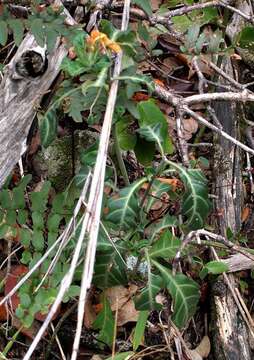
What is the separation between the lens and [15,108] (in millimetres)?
2115

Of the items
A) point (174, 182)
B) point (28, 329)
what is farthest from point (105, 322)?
point (174, 182)

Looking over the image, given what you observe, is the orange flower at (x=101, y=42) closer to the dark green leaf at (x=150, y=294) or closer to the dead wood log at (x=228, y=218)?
the dark green leaf at (x=150, y=294)

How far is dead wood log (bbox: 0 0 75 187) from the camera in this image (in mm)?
2096

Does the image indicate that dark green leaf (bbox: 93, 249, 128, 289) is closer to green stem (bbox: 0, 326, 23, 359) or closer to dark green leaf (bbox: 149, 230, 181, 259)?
dark green leaf (bbox: 149, 230, 181, 259)

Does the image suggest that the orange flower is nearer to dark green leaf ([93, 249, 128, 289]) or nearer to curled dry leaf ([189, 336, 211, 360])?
dark green leaf ([93, 249, 128, 289])

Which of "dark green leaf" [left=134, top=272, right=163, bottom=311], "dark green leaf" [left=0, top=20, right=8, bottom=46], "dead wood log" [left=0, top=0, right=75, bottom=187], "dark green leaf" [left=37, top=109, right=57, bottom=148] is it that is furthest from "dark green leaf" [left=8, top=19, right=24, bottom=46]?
"dark green leaf" [left=134, top=272, right=163, bottom=311]

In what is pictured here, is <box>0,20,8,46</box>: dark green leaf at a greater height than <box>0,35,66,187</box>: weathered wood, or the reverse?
<box>0,20,8,46</box>: dark green leaf

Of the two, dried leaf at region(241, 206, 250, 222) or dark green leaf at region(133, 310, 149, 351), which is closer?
dark green leaf at region(133, 310, 149, 351)

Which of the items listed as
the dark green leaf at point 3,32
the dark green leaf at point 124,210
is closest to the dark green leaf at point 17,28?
the dark green leaf at point 3,32

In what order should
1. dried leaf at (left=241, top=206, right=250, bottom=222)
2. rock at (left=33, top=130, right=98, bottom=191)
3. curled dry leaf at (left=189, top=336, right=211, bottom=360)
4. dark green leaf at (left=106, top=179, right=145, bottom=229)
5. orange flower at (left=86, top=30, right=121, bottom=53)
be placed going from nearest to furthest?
orange flower at (left=86, top=30, right=121, bottom=53) < dark green leaf at (left=106, top=179, right=145, bottom=229) < curled dry leaf at (left=189, top=336, right=211, bottom=360) < rock at (left=33, top=130, right=98, bottom=191) < dried leaf at (left=241, top=206, right=250, bottom=222)

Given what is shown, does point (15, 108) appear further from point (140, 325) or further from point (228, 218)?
point (228, 218)

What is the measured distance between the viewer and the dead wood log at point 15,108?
2.10 metres

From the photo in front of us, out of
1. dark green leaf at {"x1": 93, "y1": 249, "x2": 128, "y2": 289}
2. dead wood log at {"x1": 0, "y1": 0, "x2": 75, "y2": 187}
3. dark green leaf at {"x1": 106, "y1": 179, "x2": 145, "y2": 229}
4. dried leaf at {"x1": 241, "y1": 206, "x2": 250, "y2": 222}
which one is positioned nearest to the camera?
dark green leaf at {"x1": 106, "y1": 179, "x2": 145, "y2": 229}

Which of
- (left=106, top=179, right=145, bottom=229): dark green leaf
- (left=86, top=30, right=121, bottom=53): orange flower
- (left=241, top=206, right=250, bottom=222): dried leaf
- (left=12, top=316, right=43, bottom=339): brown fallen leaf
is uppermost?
(left=86, top=30, right=121, bottom=53): orange flower
